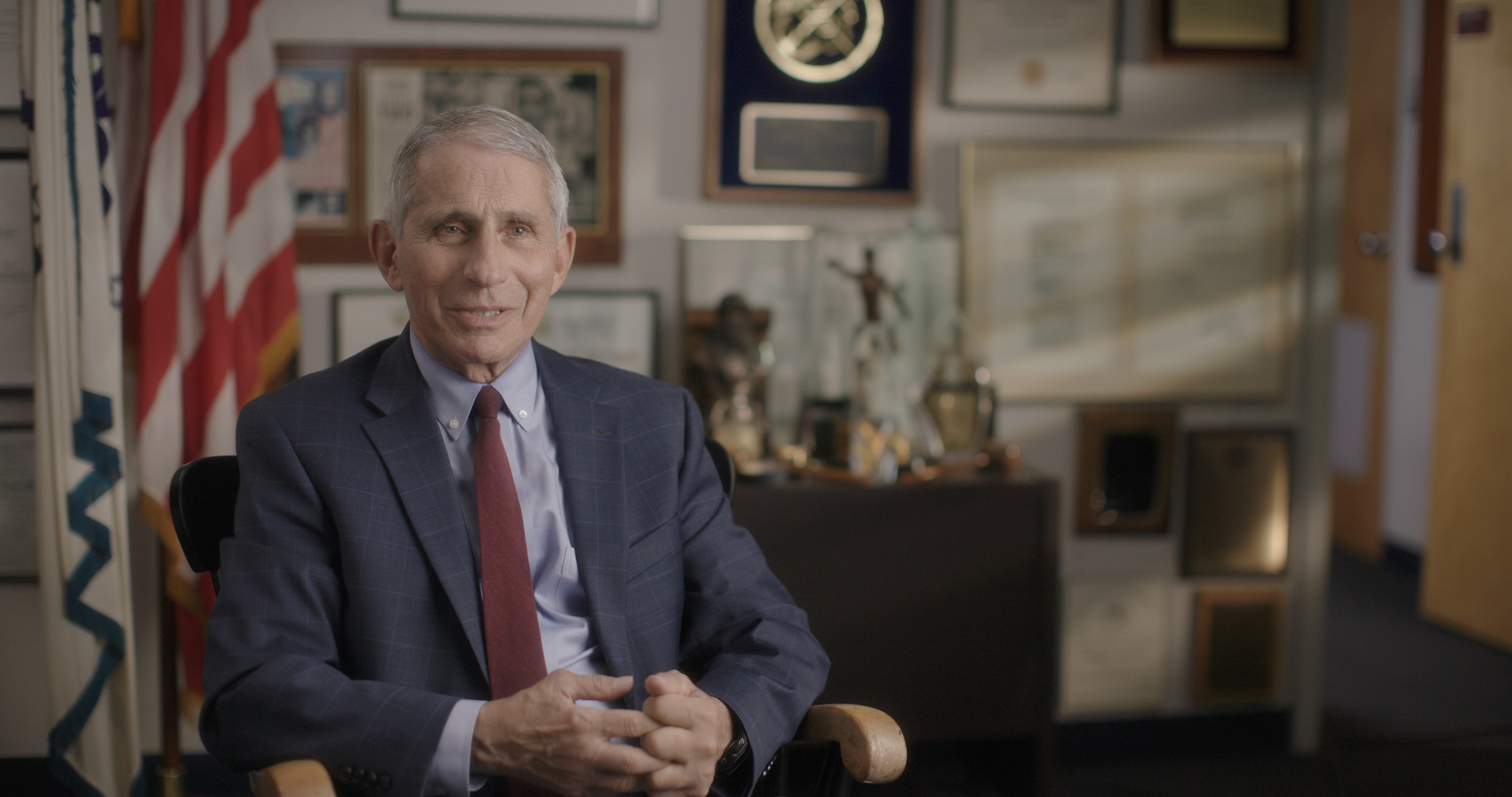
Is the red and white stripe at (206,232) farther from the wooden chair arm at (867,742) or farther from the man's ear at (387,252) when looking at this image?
the wooden chair arm at (867,742)

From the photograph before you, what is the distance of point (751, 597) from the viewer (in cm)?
151

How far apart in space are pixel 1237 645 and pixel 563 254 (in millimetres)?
2385

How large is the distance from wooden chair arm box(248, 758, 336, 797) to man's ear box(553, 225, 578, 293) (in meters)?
0.66

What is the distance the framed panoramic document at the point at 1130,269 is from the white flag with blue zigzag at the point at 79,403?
200 cm

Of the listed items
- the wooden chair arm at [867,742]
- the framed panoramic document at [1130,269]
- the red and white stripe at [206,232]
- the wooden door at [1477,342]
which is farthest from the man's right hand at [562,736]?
the wooden door at [1477,342]

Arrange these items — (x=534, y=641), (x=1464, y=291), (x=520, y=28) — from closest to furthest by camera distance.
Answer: (x=534, y=641) < (x=520, y=28) < (x=1464, y=291)

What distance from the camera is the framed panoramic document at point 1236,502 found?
116 inches

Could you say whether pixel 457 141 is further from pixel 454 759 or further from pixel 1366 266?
pixel 1366 266

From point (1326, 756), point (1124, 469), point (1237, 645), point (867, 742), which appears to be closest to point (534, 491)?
point (867, 742)

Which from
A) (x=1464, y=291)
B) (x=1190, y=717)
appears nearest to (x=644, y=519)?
(x=1190, y=717)

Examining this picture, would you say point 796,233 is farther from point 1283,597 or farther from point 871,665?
Answer: point 1283,597

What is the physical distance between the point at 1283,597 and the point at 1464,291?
155 cm

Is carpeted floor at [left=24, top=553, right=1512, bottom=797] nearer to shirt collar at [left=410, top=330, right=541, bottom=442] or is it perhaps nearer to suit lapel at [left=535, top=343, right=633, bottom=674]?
suit lapel at [left=535, top=343, right=633, bottom=674]

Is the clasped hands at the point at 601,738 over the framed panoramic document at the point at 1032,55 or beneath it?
beneath
